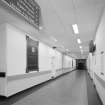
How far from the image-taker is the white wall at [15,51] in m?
4.38

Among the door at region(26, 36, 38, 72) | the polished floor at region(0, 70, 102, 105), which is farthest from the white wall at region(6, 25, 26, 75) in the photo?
the polished floor at region(0, 70, 102, 105)

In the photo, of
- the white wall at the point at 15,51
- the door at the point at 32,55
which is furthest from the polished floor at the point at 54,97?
the door at the point at 32,55

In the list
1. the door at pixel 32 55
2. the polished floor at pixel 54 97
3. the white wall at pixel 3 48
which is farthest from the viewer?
the door at pixel 32 55

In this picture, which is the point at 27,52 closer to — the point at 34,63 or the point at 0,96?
the point at 34,63

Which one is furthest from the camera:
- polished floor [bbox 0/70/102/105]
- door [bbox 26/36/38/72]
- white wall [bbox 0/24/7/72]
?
door [bbox 26/36/38/72]

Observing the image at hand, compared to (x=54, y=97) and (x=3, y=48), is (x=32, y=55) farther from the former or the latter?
(x=54, y=97)

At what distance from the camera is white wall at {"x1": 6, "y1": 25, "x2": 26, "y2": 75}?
4.38 metres

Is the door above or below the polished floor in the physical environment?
above

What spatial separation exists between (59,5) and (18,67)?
359cm

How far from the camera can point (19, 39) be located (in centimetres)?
504

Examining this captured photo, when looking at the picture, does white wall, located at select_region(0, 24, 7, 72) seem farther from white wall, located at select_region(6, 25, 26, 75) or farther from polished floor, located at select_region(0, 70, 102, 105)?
polished floor, located at select_region(0, 70, 102, 105)

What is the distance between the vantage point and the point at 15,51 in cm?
474

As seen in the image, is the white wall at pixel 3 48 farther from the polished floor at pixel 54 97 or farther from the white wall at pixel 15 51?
the polished floor at pixel 54 97

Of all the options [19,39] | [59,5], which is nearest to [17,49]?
[19,39]
